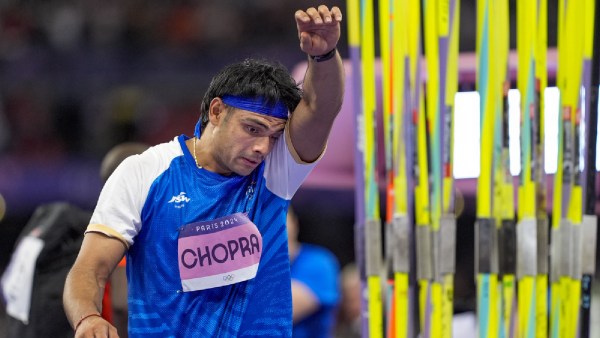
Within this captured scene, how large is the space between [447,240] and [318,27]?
1.18 m

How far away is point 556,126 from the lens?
147 inches

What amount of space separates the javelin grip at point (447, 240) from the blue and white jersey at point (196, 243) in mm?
799

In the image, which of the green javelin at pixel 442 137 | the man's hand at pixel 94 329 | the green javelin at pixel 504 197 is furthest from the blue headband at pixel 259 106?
the green javelin at pixel 504 197

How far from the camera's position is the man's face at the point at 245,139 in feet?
8.95

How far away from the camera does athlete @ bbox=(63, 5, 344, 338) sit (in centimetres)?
272

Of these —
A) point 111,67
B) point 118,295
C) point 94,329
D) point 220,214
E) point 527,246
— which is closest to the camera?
point 94,329

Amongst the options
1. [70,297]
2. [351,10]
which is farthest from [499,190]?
[70,297]

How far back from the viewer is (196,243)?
9.11 feet

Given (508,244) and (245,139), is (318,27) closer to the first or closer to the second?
(245,139)

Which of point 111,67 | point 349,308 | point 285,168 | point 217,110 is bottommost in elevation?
point 349,308

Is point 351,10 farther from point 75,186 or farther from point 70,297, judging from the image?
point 75,186

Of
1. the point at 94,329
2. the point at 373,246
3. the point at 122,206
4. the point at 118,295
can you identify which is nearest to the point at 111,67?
the point at 118,295

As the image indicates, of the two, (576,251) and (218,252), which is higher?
(218,252)

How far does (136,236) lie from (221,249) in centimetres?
23
